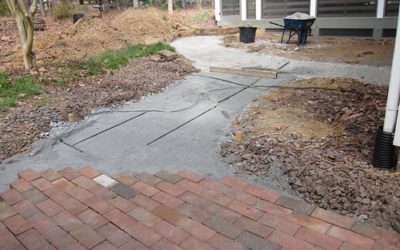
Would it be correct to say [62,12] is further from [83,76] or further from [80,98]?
[80,98]

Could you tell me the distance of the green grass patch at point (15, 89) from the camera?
198 inches

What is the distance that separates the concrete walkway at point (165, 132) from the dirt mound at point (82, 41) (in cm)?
403

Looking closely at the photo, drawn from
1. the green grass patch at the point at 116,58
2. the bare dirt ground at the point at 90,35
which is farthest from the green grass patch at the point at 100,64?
the bare dirt ground at the point at 90,35

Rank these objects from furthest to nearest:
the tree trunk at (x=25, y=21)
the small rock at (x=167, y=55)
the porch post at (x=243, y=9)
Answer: the porch post at (x=243, y=9) → the small rock at (x=167, y=55) → the tree trunk at (x=25, y=21)

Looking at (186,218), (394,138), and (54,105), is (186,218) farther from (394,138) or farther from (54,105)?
(54,105)

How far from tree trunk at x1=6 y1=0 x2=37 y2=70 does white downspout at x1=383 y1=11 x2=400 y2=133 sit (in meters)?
6.29

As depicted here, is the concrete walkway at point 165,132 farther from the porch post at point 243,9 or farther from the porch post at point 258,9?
the porch post at point 243,9

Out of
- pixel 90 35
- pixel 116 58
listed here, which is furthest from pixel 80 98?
pixel 90 35

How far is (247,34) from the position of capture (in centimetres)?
992

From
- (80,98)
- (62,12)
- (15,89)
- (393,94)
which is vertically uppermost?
(62,12)

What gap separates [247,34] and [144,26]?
375cm

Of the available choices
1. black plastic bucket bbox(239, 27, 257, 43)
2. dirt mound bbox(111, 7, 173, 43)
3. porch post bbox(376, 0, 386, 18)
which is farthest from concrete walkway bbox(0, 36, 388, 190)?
dirt mound bbox(111, 7, 173, 43)

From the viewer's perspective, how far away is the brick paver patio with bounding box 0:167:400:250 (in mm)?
1971

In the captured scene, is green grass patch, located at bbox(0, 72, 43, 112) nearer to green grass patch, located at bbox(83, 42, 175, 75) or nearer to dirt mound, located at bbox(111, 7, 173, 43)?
green grass patch, located at bbox(83, 42, 175, 75)
